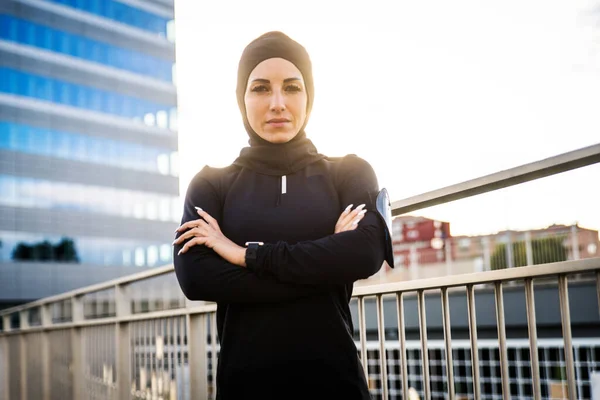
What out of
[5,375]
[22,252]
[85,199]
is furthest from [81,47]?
[5,375]

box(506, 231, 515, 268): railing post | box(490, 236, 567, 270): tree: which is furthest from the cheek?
box(506, 231, 515, 268): railing post

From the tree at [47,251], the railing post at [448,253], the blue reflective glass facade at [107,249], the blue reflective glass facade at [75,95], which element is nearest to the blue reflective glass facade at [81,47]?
the blue reflective glass facade at [75,95]

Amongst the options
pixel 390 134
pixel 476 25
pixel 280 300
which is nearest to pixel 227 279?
pixel 280 300

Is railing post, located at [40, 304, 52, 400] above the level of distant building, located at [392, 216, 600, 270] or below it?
below

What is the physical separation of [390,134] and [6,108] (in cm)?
3122

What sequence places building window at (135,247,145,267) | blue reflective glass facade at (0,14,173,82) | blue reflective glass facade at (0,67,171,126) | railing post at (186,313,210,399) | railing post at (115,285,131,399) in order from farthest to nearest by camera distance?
building window at (135,247,145,267) → blue reflective glass facade at (0,14,173,82) → blue reflective glass facade at (0,67,171,126) → railing post at (115,285,131,399) → railing post at (186,313,210,399)

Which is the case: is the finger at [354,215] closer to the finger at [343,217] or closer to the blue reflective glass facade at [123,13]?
the finger at [343,217]

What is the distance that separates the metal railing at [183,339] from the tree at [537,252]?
688 cm

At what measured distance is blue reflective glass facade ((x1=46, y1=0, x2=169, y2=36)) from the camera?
116 feet

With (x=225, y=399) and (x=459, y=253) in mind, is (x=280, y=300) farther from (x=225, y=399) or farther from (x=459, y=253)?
(x=459, y=253)

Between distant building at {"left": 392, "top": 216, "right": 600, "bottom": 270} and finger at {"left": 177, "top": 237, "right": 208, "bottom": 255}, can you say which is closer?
finger at {"left": 177, "top": 237, "right": 208, "bottom": 255}

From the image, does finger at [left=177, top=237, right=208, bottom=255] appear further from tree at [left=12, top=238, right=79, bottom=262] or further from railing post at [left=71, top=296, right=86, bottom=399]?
tree at [left=12, top=238, right=79, bottom=262]

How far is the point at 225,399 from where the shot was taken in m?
1.57

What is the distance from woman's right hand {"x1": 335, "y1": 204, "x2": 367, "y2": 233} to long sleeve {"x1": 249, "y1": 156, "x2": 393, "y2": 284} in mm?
16
